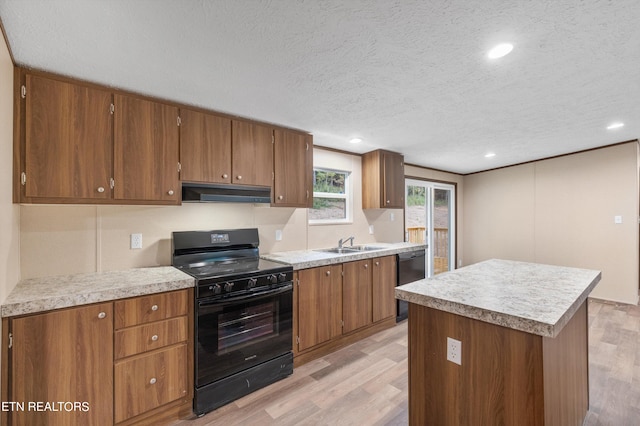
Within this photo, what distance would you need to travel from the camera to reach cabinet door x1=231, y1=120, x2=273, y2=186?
262 centimetres

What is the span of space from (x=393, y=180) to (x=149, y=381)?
11.4 feet

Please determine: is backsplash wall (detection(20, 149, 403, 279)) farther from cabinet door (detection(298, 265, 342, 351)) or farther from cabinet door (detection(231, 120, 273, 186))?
cabinet door (detection(298, 265, 342, 351))

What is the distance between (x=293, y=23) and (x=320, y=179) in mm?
2451

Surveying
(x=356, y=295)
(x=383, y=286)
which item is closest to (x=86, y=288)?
(x=356, y=295)

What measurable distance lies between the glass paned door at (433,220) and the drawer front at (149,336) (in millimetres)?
3847

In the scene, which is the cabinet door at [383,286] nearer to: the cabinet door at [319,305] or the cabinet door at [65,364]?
the cabinet door at [319,305]

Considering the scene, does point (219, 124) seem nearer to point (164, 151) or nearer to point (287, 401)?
point (164, 151)

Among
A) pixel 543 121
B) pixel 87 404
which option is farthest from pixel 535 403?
pixel 543 121

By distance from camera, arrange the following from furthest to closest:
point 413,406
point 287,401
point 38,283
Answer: point 287,401 < point 38,283 < point 413,406

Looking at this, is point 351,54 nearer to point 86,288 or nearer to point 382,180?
point 86,288

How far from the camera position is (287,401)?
217 cm

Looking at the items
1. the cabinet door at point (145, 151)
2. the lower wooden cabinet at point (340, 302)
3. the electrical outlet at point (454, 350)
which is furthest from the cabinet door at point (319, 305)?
the electrical outlet at point (454, 350)

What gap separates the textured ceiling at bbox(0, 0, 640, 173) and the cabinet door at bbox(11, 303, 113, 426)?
148 centimetres

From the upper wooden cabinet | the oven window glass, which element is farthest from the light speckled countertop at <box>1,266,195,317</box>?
the upper wooden cabinet
